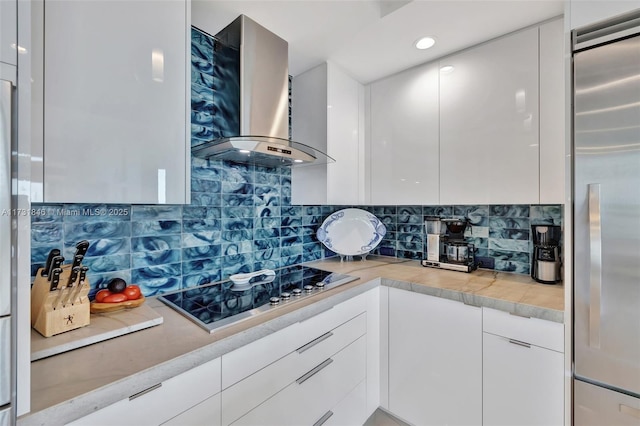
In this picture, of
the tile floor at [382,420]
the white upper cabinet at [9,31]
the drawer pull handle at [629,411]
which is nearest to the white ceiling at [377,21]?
the white upper cabinet at [9,31]

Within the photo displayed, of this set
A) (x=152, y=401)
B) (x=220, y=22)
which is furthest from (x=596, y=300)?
(x=220, y=22)

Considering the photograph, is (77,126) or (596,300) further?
(596,300)

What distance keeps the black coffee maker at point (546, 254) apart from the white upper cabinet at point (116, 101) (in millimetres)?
1802

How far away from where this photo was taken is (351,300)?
141 cm

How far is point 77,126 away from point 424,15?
1.48 metres

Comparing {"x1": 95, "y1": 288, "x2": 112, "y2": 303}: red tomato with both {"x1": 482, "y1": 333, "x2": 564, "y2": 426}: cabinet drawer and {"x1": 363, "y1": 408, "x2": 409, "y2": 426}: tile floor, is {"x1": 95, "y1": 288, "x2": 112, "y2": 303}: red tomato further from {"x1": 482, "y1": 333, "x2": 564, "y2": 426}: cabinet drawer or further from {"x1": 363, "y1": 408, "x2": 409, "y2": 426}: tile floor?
{"x1": 482, "y1": 333, "x2": 564, "y2": 426}: cabinet drawer

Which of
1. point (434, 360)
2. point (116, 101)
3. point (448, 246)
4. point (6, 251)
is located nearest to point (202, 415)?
point (6, 251)

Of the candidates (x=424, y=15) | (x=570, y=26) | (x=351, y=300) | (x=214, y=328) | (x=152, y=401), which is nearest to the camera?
(x=152, y=401)

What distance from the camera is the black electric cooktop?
101 cm

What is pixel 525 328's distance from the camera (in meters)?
1.14

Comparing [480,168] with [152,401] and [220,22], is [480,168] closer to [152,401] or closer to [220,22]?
[220,22]

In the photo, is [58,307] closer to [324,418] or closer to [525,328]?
[324,418]

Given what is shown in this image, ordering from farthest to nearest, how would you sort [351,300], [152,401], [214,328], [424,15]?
1. [351,300]
2. [424,15]
3. [214,328]
4. [152,401]

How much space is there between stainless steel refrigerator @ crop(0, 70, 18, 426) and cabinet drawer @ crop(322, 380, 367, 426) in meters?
1.12
